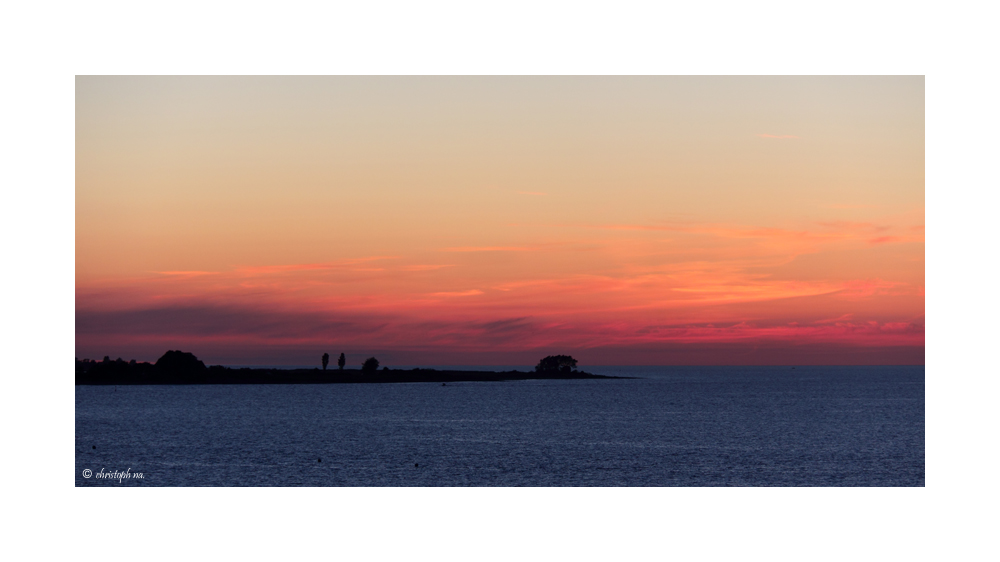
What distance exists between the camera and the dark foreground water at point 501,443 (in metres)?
55.9

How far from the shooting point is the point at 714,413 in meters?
119

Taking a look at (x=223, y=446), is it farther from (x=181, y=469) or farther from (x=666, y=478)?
(x=666, y=478)

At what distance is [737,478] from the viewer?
5544cm

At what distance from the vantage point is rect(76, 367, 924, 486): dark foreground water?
55.9 meters

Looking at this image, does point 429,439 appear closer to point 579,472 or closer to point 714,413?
point 579,472

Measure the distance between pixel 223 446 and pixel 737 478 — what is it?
44.2 meters

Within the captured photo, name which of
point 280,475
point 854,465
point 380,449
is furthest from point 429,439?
point 854,465

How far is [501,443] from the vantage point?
244 feet
